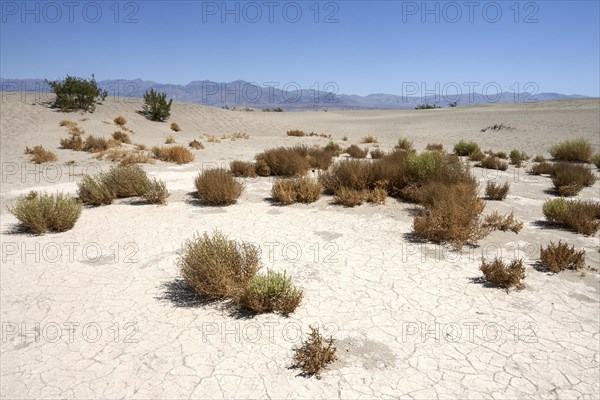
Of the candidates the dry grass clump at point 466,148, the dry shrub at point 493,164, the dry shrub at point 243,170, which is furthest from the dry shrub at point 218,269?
the dry grass clump at point 466,148

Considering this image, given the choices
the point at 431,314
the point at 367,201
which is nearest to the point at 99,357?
the point at 431,314

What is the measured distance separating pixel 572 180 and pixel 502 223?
16.9ft

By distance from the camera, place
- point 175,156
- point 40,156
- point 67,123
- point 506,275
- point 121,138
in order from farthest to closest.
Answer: point 67,123 < point 121,138 < point 175,156 < point 40,156 < point 506,275

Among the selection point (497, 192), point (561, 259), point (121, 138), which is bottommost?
point (561, 259)

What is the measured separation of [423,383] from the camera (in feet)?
11.8

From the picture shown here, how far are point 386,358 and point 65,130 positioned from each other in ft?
75.6

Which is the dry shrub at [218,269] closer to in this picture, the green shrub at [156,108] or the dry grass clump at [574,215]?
the dry grass clump at [574,215]

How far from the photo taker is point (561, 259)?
6.00 meters

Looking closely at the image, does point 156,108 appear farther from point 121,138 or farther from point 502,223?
point 502,223

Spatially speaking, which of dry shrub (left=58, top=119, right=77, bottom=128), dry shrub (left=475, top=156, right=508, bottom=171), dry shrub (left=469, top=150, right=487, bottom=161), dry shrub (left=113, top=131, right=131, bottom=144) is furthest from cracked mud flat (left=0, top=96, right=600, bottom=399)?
dry shrub (left=58, top=119, right=77, bottom=128)

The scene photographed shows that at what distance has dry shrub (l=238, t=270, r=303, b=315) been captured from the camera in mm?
4684

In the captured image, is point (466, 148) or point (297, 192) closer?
point (297, 192)

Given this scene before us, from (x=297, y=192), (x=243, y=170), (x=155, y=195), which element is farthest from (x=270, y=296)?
(x=243, y=170)

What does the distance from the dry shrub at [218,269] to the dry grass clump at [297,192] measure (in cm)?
409
